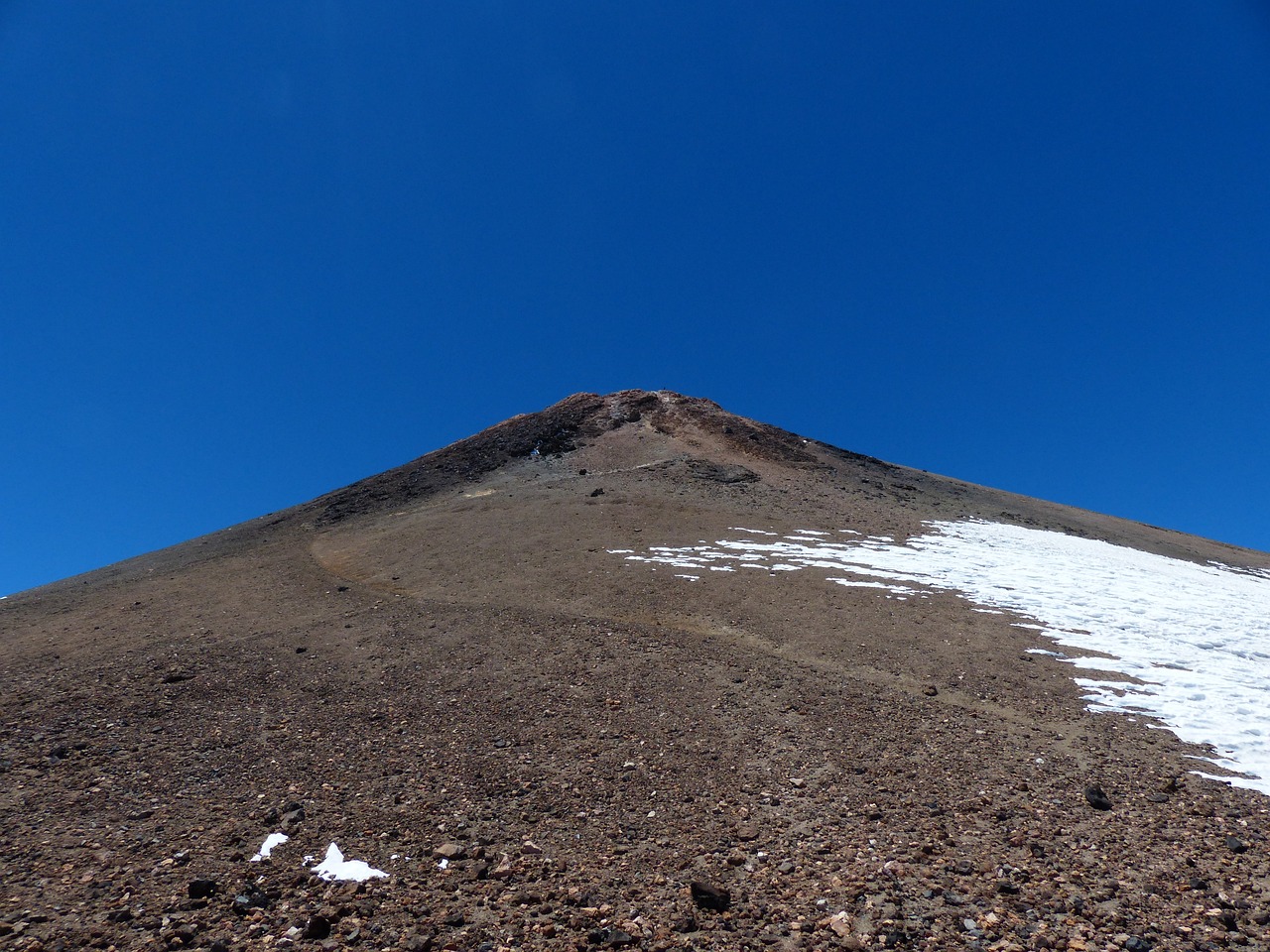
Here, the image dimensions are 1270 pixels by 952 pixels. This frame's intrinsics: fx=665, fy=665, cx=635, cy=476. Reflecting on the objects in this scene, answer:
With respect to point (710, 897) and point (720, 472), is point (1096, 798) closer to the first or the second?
point (710, 897)

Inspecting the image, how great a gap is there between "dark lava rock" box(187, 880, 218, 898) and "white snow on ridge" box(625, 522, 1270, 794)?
408 inches

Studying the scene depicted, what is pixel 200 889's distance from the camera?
219 inches

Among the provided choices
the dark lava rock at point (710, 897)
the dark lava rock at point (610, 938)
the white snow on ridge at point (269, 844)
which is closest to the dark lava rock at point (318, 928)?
the white snow on ridge at point (269, 844)

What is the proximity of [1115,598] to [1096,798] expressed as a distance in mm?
10206

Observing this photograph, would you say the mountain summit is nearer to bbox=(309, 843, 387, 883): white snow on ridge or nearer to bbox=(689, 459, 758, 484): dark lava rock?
bbox=(309, 843, 387, 883): white snow on ridge

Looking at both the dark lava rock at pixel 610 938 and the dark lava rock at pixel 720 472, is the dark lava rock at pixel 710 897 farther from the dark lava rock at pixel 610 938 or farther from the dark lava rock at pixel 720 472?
the dark lava rock at pixel 720 472

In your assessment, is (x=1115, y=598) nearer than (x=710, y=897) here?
No

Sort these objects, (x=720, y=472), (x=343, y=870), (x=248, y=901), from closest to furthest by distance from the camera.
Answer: (x=248, y=901) < (x=343, y=870) < (x=720, y=472)

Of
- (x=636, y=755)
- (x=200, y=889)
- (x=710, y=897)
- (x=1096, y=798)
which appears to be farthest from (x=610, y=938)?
(x=1096, y=798)

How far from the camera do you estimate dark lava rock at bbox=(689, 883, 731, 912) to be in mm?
5328

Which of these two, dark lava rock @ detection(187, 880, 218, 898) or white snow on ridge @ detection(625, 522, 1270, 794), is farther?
white snow on ridge @ detection(625, 522, 1270, 794)

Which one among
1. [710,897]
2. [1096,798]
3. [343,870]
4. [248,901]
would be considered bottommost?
[248,901]

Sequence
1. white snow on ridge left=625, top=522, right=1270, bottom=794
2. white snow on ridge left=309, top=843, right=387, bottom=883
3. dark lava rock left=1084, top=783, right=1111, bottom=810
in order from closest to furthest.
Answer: white snow on ridge left=309, top=843, right=387, bottom=883 < dark lava rock left=1084, top=783, right=1111, bottom=810 < white snow on ridge left=625, top=522, right=1270, bottom=794

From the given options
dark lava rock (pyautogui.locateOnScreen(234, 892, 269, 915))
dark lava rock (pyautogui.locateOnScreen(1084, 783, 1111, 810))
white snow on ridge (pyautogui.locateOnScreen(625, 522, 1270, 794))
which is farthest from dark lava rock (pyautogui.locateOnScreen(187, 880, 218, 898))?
white snow on ridge (pyautogui.locateOnScreen(625, 522, 1270, 794))
